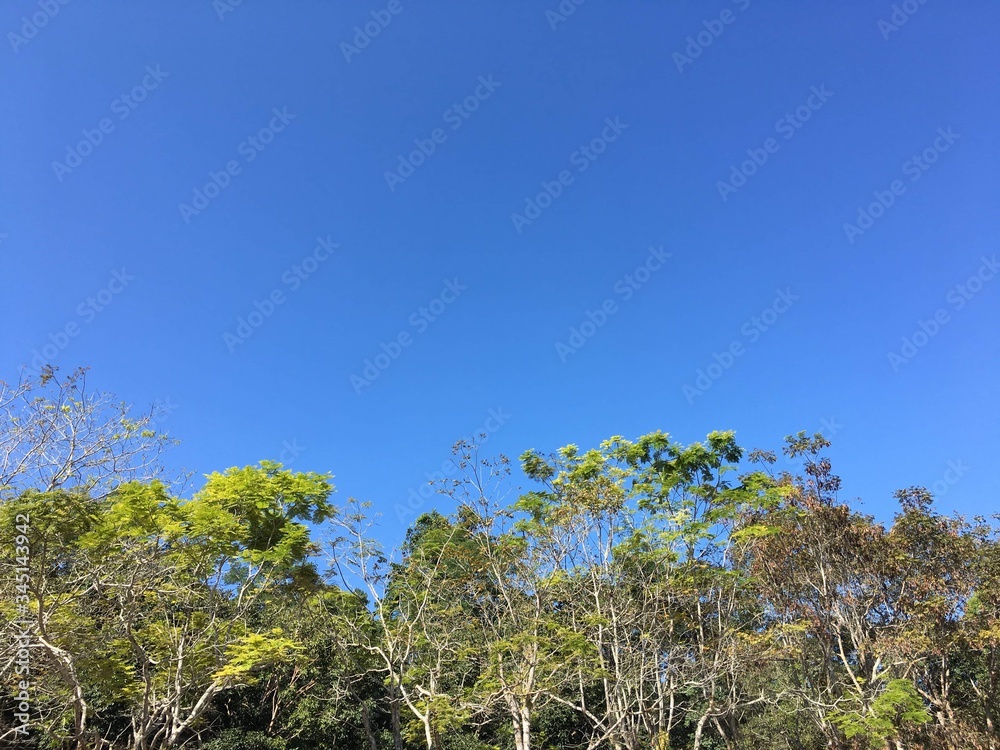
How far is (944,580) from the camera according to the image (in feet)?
43.6

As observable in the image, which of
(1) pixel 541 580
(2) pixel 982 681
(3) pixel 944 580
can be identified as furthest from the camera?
(2) pixel 982 681

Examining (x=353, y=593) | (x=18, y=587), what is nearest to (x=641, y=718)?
(x=353, y=593)

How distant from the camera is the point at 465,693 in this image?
40.1 ft

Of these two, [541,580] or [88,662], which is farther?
[541,580]

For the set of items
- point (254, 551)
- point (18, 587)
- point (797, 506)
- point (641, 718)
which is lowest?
point (641, 718)

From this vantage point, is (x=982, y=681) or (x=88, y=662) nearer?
(x=88, y=662)

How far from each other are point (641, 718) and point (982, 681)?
12317 mm

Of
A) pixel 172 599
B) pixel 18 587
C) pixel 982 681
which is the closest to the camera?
pixel 18 587

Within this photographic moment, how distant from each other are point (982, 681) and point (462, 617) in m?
15.5

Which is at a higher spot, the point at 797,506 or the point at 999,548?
the point at 797,506

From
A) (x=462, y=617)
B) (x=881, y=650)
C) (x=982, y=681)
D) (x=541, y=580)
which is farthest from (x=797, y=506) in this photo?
(x=982, y=681)

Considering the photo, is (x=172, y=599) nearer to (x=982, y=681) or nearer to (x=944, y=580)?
(x=944, y=580)

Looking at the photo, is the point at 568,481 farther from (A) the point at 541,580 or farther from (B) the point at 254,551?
(B) the point at 254,551

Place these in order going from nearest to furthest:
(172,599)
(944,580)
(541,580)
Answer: (172,599), (541,580), (944,580)
